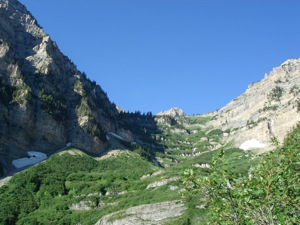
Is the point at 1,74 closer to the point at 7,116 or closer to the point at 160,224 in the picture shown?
the point at 7,116

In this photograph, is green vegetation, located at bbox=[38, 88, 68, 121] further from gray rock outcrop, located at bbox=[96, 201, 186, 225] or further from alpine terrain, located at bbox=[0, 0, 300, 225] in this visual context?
gray rock outcrop, located at bbox=[96, 201, 186, 225]

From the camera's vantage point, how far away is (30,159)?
497 ft

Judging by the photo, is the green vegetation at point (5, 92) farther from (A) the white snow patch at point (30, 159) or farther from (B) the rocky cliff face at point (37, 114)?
(A) the white snow patch at point (30, 159)

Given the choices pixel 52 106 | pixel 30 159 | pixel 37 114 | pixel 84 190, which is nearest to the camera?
pixel 84 190

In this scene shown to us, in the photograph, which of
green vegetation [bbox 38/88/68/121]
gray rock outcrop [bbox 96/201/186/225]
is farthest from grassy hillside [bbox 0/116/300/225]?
green vegetation [bbox 38/88/68/121]

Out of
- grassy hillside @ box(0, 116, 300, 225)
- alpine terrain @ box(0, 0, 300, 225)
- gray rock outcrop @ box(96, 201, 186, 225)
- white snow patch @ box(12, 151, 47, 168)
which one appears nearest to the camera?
alpine terrain @ box(0, 0, 300, 225)

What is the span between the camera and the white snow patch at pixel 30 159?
14641cm

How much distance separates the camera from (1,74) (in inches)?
6722

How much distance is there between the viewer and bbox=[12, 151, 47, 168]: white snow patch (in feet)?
480

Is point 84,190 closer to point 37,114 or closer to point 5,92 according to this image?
point 37,114

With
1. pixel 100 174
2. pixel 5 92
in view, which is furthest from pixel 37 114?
pixel 100 174

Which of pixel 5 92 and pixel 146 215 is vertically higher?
pixel 5 92

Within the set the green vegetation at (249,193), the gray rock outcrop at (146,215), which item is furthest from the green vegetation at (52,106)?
the green vegetation at (249,193)

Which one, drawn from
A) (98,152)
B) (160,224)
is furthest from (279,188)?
(98,152)
